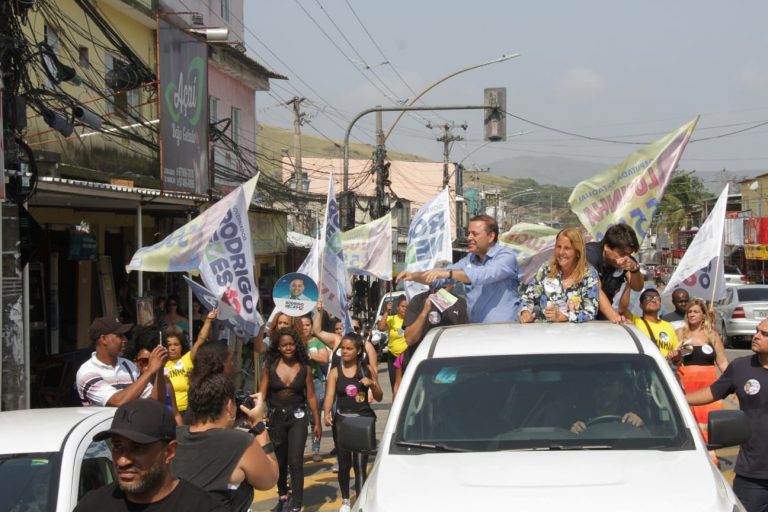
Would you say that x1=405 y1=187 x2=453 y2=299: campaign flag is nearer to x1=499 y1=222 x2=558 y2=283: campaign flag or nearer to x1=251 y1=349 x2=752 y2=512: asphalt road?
x1=499 y1=222 x2=558 y2=283: campaign flag

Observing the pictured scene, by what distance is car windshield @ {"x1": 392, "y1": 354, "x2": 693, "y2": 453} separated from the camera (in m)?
5.01

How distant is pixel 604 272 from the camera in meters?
7.86

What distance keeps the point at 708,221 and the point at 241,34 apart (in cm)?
1924

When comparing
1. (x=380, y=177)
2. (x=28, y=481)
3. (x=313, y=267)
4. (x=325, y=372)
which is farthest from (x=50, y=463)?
(x=380, y=177)

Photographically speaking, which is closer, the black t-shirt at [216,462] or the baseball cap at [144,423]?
the baseball cap at [144,423]

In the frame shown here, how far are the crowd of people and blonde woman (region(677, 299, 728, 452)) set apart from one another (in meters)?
0.01

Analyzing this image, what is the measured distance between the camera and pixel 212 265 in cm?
1116

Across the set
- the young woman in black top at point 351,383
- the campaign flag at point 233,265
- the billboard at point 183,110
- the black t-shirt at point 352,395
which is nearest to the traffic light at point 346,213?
the billboard at point 183,110

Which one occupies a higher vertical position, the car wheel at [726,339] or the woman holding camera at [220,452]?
the woman holding camera at [220,452]

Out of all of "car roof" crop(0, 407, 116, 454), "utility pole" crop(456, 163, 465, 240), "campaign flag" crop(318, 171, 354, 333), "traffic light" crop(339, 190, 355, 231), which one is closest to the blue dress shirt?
"car roof" crop(0, 407, 116, 454)

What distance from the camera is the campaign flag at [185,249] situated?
1123 centimetres

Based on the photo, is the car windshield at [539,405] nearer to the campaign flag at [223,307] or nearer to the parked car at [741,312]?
the campaign flag at [223,307]

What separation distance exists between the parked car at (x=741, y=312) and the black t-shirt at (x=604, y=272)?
17.7 meters

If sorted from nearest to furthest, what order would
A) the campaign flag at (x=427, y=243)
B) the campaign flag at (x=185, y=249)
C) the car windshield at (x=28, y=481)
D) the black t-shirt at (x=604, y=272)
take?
1. the car windshield at (x=28, y=481)
2. the black t-shirt at (x=604, y=272)
3. the campaign flag at (x=185, y=249)
4. the campaign flag at (x=427, y=243)
